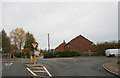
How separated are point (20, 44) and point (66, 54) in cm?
1773

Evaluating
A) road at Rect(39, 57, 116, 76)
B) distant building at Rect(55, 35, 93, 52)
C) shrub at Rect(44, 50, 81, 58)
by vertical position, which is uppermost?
distant building at Rect(55, 35, 93, 52)

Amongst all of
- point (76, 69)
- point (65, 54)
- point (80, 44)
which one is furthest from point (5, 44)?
point (76, 69)

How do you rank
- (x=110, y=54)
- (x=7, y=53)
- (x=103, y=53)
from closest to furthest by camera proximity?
(x=110, y=54), (x=103, y=53), (x=7, y=53)

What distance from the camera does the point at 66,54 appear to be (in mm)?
42406

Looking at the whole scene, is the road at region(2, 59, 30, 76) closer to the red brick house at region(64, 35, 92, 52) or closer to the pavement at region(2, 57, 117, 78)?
the pavement at region(2, 57, 117, 78)

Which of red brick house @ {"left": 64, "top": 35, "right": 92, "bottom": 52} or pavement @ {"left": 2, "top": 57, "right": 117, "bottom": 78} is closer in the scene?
pavement @ {"left": 2, "top": 57, "right": 117, "bottom": 78}

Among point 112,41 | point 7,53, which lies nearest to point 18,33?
point 7,53

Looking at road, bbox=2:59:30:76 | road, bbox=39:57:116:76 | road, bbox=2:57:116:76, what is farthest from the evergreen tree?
road, bbox=39:57:116:76

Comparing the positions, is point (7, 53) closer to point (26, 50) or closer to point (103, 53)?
point (26, 50)

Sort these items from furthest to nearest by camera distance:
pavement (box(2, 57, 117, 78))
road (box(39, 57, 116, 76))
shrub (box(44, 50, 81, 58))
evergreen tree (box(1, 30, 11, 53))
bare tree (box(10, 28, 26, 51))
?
bare tree (box(10, 28, 26, 51)) → evergreen tree (box(1, 30, 11, 53)) → shrub (box(44, 50, 81, 58)) → road (box(39, 57, 116, 76)) → pavement (box(2, 57, 117, 78))

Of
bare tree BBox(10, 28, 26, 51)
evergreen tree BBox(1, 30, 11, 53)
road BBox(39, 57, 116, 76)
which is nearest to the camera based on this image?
road BBox(39, 57, 116, 76)

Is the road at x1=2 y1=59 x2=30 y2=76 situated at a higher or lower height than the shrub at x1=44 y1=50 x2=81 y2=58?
higher

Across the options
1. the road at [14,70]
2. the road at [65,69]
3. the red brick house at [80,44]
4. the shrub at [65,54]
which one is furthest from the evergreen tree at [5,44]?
the road at [14,70]

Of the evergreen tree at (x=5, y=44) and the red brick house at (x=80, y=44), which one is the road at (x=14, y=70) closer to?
the evergreen tree at (x=5, y=44)
